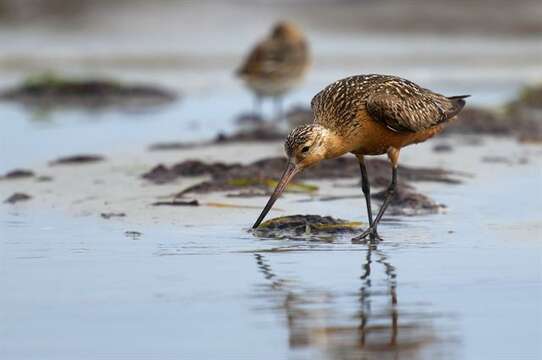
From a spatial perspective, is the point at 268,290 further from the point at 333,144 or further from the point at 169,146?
the point at 169,146

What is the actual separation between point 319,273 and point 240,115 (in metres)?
10.2

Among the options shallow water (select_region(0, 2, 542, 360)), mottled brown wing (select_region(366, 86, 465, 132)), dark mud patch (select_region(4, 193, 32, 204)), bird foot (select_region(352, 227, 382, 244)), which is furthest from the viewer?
dark mud patch (select_region(4, 193, 32, 204))

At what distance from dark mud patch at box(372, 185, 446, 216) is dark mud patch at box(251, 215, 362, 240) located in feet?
2.67

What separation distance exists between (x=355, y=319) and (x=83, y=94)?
518 inches

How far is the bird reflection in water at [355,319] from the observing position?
6316 millimetres

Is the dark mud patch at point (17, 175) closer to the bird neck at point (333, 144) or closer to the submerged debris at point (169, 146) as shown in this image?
the submerged debris at point (169, 146)

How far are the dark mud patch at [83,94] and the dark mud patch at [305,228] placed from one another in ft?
31.2

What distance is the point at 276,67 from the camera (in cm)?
1902

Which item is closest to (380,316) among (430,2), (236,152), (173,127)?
(236,152)

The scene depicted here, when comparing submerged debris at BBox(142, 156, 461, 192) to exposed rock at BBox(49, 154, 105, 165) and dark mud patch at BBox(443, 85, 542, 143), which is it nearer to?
exposed rock at BBox(49, 154, 105, 165)

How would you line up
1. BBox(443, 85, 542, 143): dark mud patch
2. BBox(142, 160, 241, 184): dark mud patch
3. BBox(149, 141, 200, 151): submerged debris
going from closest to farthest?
Answer: 1. BBox(142, 160, 241, 184): dark mud patch
2. BBox(149, 141, 200, 151): submerged debris
3. BBox(443, 85, 542, 143): dark mud patch

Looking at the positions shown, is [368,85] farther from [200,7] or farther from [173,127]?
[200,7]

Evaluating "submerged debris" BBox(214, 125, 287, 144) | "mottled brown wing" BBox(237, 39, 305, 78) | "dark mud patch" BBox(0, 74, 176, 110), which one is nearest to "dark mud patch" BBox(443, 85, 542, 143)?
"submerged debris" BBox(214, 125, 287, 144)

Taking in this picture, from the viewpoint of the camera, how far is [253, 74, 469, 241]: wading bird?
9258 mm
